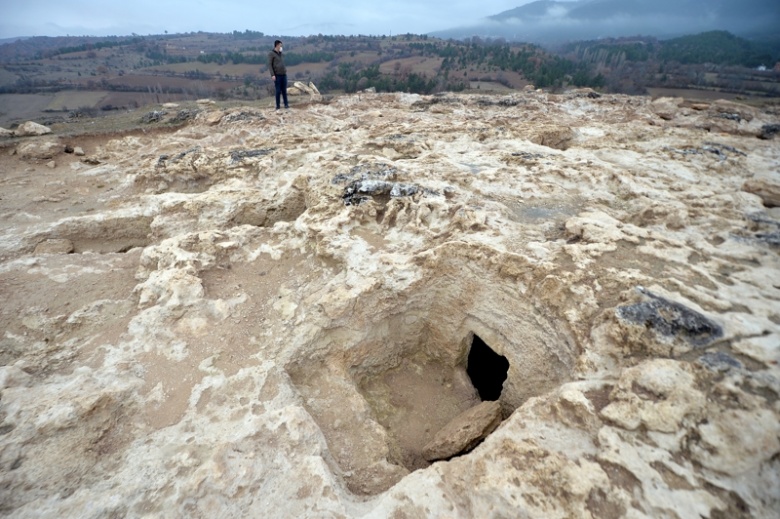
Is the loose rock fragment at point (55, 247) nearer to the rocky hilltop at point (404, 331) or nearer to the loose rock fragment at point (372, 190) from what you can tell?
the rocky hilltop at point (404, 331)

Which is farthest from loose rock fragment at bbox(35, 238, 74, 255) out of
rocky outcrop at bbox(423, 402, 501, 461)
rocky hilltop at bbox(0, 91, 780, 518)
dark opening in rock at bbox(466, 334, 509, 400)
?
dark opening in rock at bbox(466, 334, 509, 400)

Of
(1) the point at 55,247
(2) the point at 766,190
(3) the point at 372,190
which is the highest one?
(2) the point at 766,190

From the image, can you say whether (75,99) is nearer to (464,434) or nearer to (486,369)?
(486,369)

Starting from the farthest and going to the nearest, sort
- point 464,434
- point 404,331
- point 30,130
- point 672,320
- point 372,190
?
point 30,130
point 372,190
point 404,331
point 464,434
point 672,320

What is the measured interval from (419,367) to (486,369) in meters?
1.42

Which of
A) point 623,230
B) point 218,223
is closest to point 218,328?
point 218,223

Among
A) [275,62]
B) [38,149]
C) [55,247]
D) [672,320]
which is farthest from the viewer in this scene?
[275,62]

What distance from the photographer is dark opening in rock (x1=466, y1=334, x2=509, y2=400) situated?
731 centimetres

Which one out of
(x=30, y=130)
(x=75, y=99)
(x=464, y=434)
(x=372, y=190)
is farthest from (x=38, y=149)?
(x=75, y=99)

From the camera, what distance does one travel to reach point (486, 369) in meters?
7.49

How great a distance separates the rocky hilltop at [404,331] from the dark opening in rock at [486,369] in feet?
0.22

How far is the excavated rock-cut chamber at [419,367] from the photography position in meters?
5.03

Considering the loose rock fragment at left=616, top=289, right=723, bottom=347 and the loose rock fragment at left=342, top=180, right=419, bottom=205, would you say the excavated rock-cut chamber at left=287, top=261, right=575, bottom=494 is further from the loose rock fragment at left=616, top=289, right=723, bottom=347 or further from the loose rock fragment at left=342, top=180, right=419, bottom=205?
the loose rock fragment at left=342, top=180, right=419, bottom=205

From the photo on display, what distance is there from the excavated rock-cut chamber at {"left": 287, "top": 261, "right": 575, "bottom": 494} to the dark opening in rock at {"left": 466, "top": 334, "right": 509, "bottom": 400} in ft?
0.07
